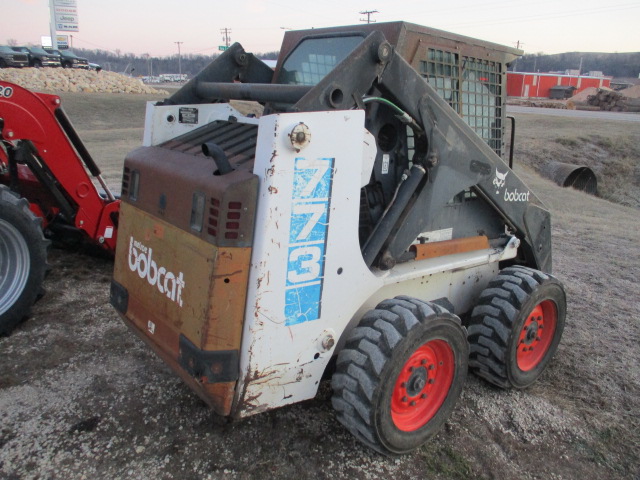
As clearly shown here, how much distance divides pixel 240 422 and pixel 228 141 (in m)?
1.62

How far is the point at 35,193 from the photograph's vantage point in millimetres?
5316

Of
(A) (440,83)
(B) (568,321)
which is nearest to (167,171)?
(A) (440,83)

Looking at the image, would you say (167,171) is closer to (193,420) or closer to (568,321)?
(193,420)

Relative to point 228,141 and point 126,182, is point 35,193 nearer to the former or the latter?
point 126,182

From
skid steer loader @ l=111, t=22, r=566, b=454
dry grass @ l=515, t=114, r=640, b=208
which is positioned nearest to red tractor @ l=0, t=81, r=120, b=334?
skid steer loader @ l=111, t=22, r=566, b=454

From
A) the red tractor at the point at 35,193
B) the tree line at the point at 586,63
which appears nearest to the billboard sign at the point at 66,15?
the red tractor at the point at 35,193

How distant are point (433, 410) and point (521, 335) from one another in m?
0.96

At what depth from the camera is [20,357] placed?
3.82m

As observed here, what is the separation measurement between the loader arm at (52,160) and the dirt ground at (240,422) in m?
0.70

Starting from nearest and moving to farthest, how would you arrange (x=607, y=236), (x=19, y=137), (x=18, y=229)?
1. (x=18, y=229)
2. (x=19, y=137)
3. (x=607, y=236)

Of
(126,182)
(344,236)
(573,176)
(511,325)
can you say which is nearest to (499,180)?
(511,325)

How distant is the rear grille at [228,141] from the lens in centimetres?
272

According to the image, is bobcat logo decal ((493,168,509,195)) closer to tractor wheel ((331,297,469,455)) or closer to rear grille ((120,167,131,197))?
tractor wheel ((331,297,469,455))

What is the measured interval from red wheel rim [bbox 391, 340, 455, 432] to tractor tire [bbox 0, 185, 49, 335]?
295cm
